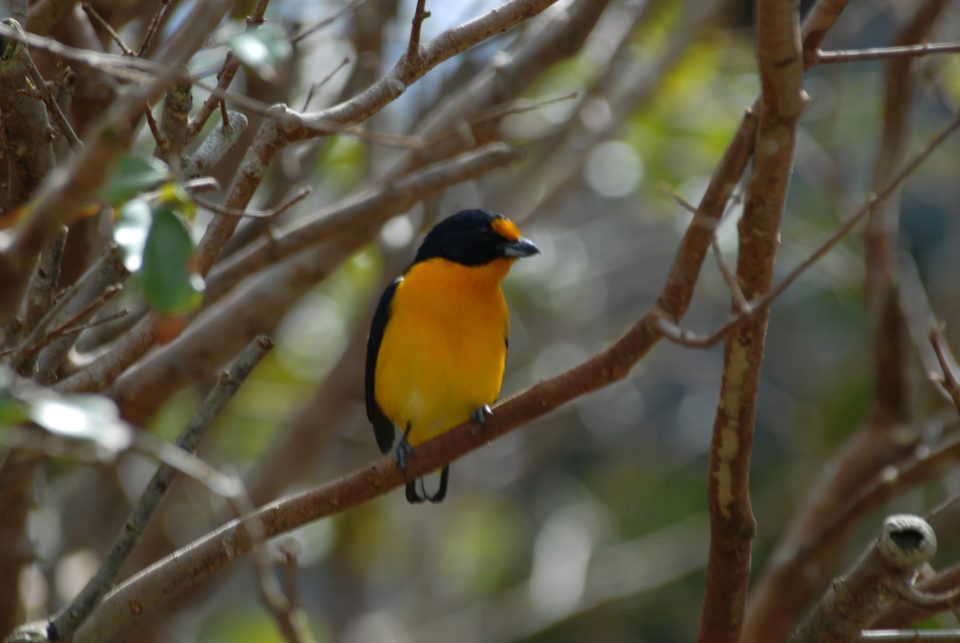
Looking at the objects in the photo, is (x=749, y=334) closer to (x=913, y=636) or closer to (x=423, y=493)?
(x=913, y=636)

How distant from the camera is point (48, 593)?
16.1 ft

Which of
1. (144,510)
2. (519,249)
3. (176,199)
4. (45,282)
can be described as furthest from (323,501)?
(519,249)

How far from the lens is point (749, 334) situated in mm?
2547

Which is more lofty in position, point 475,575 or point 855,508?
point 855,508

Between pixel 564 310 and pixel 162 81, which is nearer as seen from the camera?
pixel 162 81

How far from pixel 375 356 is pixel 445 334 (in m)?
0.35

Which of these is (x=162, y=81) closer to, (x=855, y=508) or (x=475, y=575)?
(x=855, y=508)

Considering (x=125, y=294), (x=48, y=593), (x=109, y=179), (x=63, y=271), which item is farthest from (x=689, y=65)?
(x=109, y=179)

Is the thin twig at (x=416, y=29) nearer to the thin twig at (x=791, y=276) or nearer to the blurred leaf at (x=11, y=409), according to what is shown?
the thin twig at (x=791, y=276)

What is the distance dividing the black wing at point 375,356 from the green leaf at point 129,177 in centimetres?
289

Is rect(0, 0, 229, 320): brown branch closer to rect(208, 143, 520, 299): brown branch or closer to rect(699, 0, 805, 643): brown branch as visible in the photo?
rect(699, 0, 805, 643): brown branch

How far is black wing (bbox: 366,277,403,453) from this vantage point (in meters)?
4.76

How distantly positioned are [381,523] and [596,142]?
3.14 m

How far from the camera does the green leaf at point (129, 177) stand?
5.82 feet
